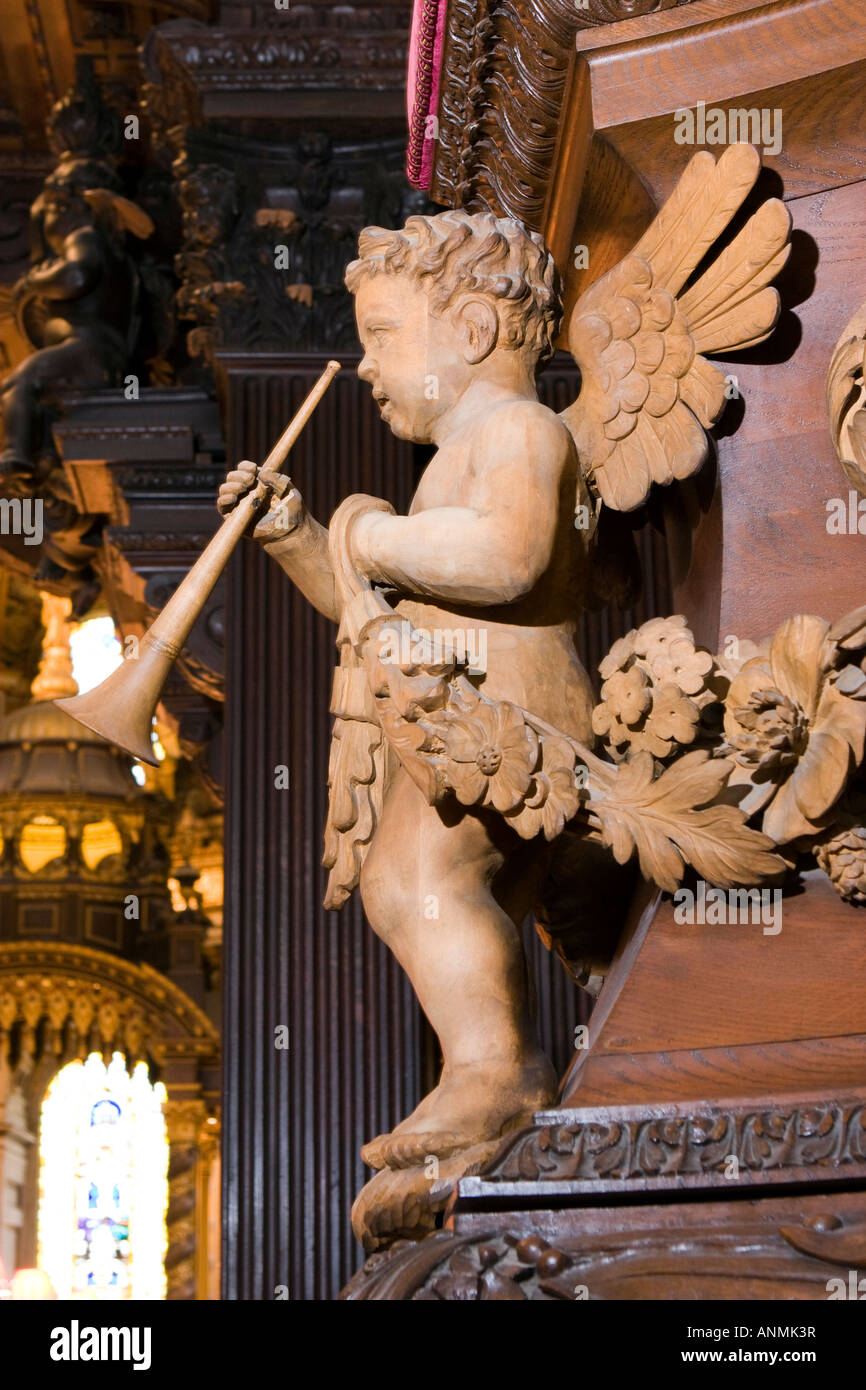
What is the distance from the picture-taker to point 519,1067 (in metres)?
1.90

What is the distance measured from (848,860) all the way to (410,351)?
2.62ft

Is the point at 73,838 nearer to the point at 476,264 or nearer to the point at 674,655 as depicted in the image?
the point at 476,264

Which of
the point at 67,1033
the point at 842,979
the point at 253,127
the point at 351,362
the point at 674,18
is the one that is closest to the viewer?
the point at 842,979

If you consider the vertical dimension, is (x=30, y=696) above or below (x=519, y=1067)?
above

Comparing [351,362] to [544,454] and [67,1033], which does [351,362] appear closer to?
[544,454]

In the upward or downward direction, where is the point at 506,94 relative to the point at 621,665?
upward

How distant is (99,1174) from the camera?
15844 millimetres

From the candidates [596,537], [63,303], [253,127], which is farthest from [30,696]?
[596,537]

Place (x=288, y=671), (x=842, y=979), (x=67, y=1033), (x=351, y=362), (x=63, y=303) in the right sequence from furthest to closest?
(x=67, y=1033) → (x=63, y=303) → (x=351, y=362) → (x=288, y=671) → (x=842, y=979)

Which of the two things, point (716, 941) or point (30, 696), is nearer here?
point (716, 941)

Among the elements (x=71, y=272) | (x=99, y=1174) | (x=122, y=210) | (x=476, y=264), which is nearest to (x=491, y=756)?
(x=476, y=264)

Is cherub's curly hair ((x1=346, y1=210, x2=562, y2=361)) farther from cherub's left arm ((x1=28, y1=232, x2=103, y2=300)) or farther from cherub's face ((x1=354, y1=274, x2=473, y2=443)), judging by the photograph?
cherub's left arm ((x1=28, y1=232, x2=103, y2=300))
